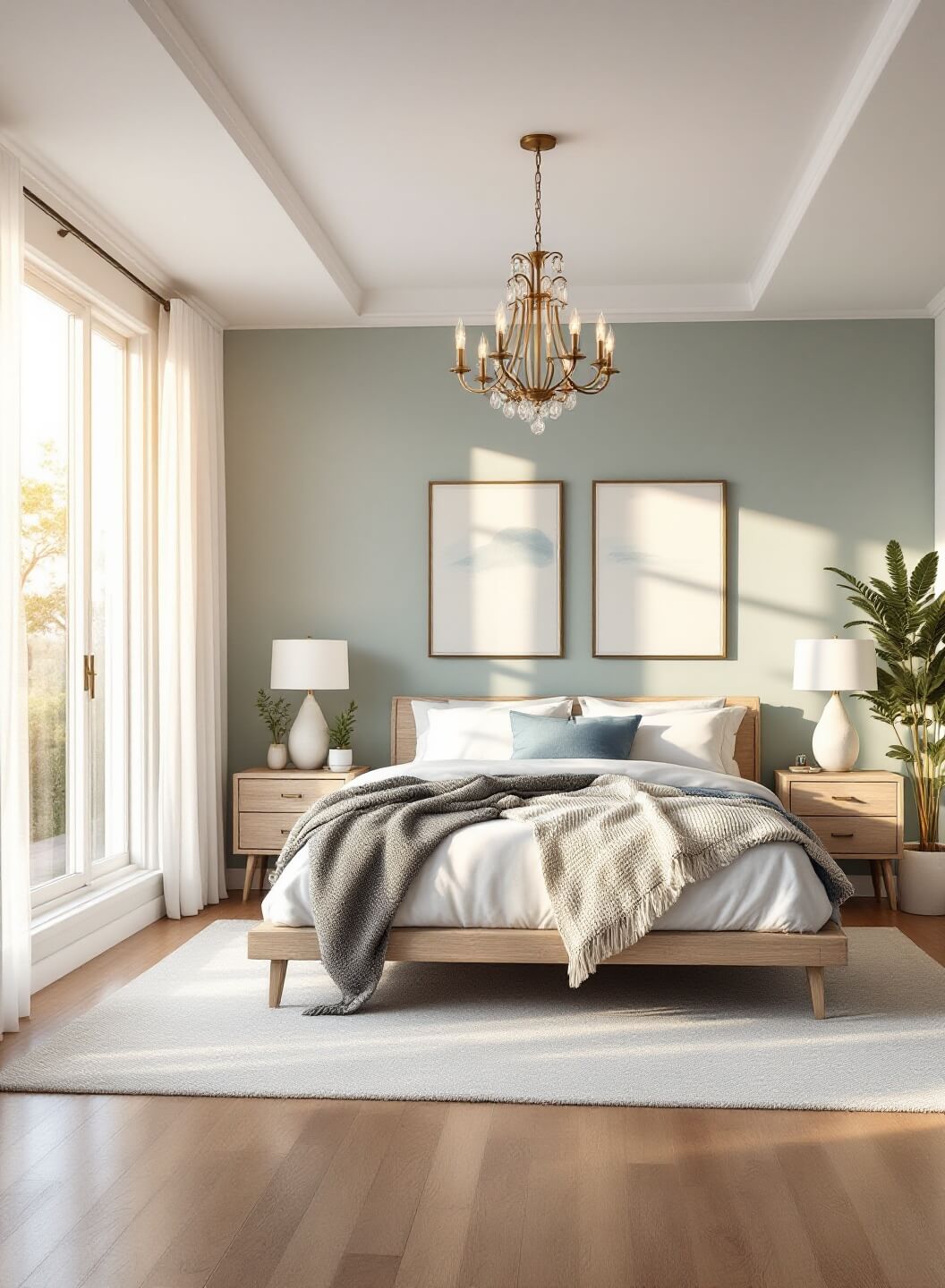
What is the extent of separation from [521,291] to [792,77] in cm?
215

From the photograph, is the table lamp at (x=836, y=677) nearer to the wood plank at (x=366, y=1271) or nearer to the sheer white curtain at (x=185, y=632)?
the sheer white curtain at (x=185, y=632)

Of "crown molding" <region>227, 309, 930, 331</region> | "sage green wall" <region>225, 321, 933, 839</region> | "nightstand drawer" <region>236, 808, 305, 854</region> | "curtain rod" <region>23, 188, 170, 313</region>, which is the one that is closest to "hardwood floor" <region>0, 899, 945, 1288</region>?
"nightstand drawer" <region>236, 808, 305, 854</region>

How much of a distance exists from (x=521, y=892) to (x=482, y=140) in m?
2.58

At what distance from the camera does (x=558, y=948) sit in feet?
12.5

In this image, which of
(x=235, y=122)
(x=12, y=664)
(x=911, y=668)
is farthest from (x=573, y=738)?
(x=235, y=122)

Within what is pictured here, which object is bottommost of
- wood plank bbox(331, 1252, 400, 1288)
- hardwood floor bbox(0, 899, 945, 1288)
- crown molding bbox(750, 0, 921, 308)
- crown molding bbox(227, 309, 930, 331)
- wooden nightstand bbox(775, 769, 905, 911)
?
hardwood floor bbox(0, 899, 945, 1288)

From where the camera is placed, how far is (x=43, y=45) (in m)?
3.26

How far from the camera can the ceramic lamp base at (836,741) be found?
5.67m

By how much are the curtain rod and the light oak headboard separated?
7.38 feet

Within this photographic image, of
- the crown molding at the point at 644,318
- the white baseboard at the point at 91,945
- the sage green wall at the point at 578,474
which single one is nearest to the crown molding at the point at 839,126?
the crown molding at the point at 644,318

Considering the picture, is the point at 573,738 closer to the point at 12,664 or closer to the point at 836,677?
the point at 836,677

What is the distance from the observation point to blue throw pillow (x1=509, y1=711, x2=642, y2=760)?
5.29m

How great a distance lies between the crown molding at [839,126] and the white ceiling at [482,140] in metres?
0.01

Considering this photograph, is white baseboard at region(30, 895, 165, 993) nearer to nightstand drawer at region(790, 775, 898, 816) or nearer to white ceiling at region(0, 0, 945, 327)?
white ceiling at region(0, 0, 945, 327)
